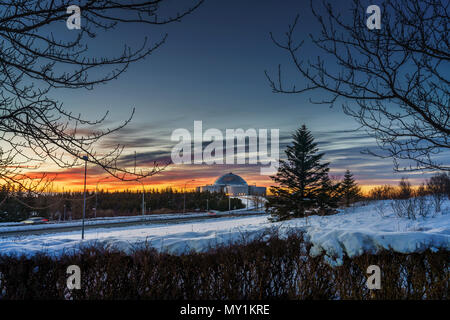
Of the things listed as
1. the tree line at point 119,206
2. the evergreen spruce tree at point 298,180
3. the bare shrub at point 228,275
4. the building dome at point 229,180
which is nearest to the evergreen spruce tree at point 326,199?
the evergreen spruce tree at point 298,180

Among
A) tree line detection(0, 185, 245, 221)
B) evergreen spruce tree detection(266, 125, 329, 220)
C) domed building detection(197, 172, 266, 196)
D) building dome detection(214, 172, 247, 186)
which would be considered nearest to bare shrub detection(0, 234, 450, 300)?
evergreen spruce tree detection(266, 125, 329, 220)

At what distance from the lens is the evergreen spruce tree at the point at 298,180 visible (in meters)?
29.7

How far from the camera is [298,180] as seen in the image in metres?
30.4

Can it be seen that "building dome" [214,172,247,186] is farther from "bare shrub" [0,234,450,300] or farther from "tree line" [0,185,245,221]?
"bare shrub" [0,234,450,300]

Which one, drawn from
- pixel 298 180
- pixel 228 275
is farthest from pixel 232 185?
pixel 228 275

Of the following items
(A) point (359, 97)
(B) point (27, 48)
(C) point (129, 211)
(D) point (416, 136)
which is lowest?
(C) point (129, 211)

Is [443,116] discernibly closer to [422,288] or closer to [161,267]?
[422,288]

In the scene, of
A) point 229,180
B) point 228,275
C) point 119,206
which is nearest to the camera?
point 228,275

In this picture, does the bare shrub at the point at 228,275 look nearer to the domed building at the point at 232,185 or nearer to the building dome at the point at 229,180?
the domed building at the point at 232,185

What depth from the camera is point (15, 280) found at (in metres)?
4.27

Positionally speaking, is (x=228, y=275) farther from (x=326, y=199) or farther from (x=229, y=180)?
(x=229, y=180)

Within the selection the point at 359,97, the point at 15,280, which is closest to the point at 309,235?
the point at 359,97
